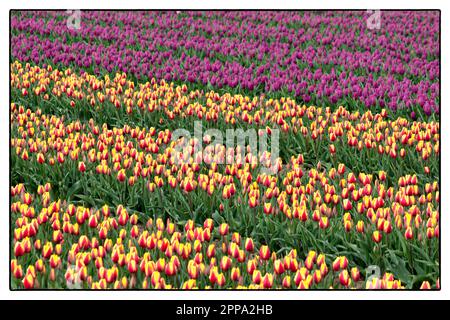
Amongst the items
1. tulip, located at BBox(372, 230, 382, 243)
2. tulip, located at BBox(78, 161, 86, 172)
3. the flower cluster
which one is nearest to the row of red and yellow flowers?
tulip, located at BBox(372, 230, 382, 243)

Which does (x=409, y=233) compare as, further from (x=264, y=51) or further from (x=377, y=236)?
(x=264, y=51)

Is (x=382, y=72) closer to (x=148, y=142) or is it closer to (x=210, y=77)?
(x=210, y=77)

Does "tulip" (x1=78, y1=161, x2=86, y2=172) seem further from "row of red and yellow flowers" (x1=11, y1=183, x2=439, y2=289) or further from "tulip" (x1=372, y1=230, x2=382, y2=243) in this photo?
"tulip" (x1=372, y1=230, x2=382, y2=243)

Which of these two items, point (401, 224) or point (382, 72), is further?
point (382, 72)

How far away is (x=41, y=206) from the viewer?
16.6 ft

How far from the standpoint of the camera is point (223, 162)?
5.89 m

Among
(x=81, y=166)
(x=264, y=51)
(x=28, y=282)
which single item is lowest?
(x=28, y=282)

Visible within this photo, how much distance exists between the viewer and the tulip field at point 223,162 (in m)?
4.11

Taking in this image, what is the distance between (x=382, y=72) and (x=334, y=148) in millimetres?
3322

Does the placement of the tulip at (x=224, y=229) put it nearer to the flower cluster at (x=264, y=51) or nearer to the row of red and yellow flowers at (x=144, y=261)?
the row of red and yellow flowers at (x=144, y=261)

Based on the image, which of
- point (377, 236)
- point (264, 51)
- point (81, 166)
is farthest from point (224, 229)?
point (264, 51)

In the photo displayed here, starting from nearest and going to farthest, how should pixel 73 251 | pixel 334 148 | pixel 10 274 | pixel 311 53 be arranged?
pixel 10 274
pixel 73 251
pixel 334 148
pixel 311 53

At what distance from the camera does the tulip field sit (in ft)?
13.5

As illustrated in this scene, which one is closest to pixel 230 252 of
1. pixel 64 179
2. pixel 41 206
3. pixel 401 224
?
pixel 401 224
